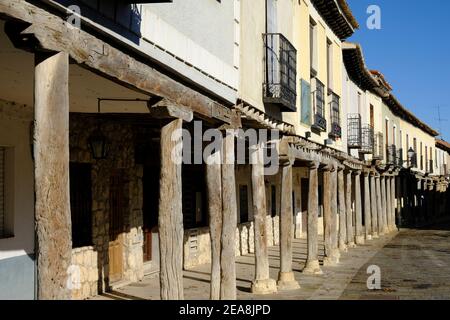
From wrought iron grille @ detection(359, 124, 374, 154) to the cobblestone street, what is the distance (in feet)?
12.0

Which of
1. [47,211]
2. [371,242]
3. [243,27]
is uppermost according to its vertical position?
[243,27]

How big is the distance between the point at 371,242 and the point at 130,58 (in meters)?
18.4

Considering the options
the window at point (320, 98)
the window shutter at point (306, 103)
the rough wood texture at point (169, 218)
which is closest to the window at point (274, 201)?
the window at point (320, 98)

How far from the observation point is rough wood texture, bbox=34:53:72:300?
3.95 meters

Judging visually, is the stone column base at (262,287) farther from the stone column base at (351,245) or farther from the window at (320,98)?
the stone column base at (351,245)

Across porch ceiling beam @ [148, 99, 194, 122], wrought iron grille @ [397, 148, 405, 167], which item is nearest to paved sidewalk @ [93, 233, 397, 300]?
porch ceiling beam @ [148, 99, 194, 122]

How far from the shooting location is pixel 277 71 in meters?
10.9

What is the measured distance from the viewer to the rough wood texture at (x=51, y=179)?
3.95 meters

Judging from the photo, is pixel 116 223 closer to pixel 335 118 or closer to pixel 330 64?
pixel 335 118

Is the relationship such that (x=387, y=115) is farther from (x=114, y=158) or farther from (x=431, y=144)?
(x=114, y=158)

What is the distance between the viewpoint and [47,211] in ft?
13.0
